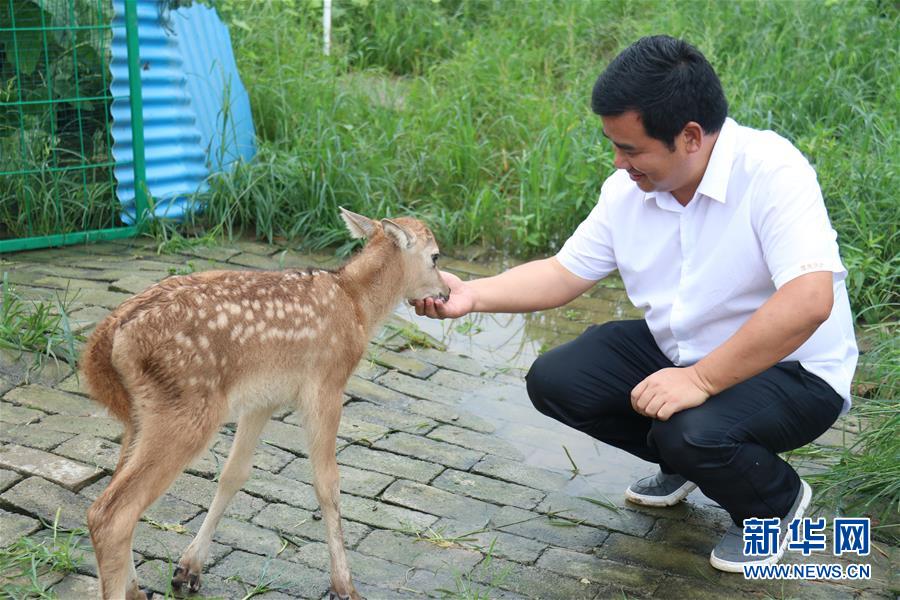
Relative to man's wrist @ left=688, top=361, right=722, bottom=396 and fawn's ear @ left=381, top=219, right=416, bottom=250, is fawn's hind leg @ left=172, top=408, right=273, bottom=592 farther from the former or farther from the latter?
man's wrist @ left=688, top=361, right=722, bottom=396

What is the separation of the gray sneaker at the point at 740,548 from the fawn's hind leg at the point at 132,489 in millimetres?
2010

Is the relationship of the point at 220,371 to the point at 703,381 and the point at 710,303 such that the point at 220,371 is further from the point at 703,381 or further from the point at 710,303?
the point at 710,303

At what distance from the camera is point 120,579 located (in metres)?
3.44

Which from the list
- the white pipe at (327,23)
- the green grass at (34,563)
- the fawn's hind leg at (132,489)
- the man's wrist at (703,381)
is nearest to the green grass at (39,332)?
the green grass at (34,563)

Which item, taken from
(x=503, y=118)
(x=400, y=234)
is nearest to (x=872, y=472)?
(x=400, y=234)

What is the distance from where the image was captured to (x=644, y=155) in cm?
398

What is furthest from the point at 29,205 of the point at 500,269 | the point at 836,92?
the point at 836,92

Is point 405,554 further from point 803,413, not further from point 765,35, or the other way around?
point 765,35

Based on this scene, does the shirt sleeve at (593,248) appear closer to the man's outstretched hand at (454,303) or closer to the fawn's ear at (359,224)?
the man's outstretched hand at (454,303)

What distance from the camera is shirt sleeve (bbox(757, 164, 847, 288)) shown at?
3.86m

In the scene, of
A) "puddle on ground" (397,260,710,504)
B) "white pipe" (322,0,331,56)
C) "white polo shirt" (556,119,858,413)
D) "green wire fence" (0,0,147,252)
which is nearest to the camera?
"white polo shirt" (556,119,858,413)

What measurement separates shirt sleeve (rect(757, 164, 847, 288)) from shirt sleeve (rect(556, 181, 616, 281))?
0.74m

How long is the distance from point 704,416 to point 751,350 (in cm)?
30

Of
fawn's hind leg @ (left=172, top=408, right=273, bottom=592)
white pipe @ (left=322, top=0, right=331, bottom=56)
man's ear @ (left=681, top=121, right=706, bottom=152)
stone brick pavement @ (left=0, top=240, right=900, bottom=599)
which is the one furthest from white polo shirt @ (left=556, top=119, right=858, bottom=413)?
white pipe @ (left=322, top=0, right=331, bottom=56)
